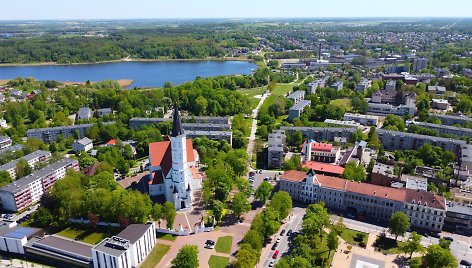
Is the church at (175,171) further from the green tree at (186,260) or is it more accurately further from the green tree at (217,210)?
the green tree at (186,260)

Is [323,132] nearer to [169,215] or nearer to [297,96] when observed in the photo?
[297,96]

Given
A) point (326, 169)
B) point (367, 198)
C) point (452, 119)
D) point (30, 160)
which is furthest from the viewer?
point (452, 119)

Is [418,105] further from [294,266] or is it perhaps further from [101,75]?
[101,75]

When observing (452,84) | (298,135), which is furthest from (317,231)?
(452,84)

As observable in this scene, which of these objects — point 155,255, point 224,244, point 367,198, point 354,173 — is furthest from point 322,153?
point 155,255

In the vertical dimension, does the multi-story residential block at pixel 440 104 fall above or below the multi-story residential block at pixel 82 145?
above

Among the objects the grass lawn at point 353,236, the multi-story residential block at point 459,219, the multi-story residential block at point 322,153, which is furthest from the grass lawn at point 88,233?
the multi-story residential block at point 459,219

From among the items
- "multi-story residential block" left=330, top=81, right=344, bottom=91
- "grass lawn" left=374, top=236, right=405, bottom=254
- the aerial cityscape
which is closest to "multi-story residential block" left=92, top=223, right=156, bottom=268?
the aerial cityscape
